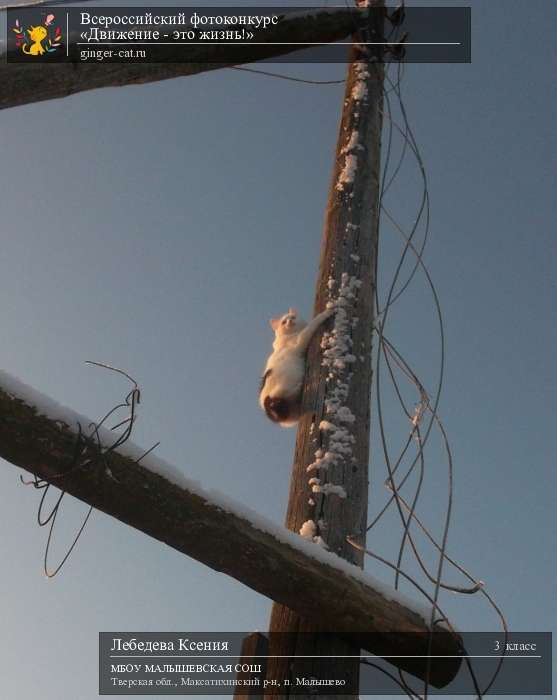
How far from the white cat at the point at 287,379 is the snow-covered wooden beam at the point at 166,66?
1329 mm

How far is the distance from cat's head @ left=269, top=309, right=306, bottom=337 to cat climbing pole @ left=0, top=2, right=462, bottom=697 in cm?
104

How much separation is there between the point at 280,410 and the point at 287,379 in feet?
0.69

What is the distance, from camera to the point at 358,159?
3025 millimetres

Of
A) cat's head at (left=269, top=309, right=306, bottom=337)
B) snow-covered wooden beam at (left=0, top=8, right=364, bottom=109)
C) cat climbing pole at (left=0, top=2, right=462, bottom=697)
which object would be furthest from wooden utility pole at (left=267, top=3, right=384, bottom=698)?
cat's head at (left=269, top=309, right=306, bottom=337)

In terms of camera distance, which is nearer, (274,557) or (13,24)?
(274,557)

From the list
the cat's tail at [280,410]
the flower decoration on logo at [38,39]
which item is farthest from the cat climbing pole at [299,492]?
the cat's tail at [280,410]

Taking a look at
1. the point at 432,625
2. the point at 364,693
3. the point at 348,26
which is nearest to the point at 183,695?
the point at 364,693

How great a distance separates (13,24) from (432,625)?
2.89m

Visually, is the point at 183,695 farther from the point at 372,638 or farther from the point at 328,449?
the point at 328,449

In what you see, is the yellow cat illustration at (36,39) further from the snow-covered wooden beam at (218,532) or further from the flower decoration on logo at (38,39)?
the snow-covered wooden beam at (218,532)

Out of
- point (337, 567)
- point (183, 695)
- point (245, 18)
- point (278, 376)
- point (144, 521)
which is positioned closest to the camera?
point (144, 521)

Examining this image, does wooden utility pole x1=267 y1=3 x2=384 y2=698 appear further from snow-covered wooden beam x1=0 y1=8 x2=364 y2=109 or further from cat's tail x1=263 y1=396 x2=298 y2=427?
snow-covered wooden beam x1=0 y1=8 x2=364 y2=109

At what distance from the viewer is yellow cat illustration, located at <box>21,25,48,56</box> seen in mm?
2490

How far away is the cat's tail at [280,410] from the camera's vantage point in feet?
9.01
